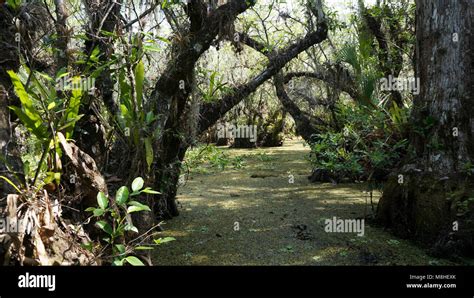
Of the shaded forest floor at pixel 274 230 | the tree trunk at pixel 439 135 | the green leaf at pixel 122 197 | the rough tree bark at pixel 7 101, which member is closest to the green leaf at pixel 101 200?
the green leaf at pixel 122 197

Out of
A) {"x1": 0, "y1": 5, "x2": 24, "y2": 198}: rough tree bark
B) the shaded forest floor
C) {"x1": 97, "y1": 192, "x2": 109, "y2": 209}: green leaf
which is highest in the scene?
{"x1": 0, "y1": 5, "x2": 24, "y2": 198}: rough tree bark

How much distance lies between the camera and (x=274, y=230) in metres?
3.88

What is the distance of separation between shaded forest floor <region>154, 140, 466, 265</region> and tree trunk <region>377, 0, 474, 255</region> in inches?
10.5

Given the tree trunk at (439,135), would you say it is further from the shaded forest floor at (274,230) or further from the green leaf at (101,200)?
the green leaf at (101,200)

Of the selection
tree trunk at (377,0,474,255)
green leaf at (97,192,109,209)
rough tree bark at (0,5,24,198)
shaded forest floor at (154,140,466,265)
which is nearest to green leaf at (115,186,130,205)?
green leaf at (97,192,109,209)

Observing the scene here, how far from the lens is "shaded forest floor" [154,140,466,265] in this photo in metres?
3.12

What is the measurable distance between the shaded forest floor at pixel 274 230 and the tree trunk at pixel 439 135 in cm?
27

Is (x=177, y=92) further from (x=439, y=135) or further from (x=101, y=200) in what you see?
(x=439, y=135)

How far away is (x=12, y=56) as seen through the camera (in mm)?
2912

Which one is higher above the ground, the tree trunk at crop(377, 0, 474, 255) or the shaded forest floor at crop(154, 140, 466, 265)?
the tree trunk at crop(377, 0, 474, 255)

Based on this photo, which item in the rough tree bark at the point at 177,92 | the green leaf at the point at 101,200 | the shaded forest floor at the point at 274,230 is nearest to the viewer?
the green leaf at the point at 101,200

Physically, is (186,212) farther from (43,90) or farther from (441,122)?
(441,122)

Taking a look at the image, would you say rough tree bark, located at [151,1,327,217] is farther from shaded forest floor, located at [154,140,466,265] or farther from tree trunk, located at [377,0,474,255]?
tree trunk, located at [377,0,474,255]

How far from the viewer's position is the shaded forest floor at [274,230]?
3.12m
